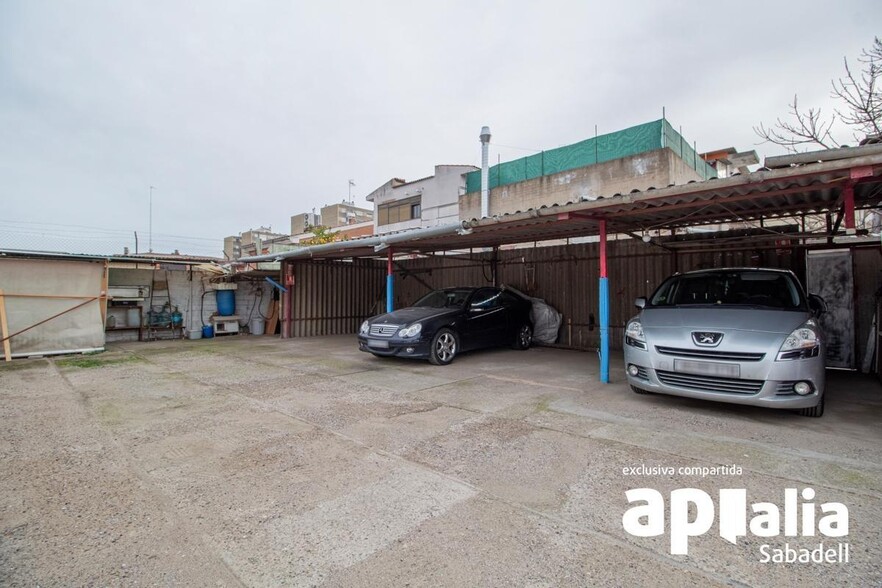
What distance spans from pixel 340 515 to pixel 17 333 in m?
9.94

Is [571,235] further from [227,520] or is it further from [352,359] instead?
[227,520]

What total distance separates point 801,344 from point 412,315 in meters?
5.44

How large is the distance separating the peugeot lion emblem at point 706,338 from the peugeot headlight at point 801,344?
489 millimetres

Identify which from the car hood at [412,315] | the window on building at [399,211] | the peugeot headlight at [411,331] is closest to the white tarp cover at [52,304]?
the car hood at [412,315]

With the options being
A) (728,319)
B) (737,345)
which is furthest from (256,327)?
(737,345)

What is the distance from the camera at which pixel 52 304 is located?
9.06m

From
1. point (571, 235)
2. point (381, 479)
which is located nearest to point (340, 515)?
point (381, 479)

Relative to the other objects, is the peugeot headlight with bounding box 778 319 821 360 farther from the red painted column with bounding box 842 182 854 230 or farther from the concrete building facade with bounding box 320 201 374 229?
the concrete building facade with bounding box 320 201 374 229

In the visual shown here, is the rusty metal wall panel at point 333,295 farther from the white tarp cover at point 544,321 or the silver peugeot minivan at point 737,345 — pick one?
the silver peugeot minivan at point 737,345

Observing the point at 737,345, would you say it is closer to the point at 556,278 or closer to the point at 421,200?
the point at 556,278

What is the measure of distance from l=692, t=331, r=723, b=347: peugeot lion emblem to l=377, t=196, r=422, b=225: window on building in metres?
21.5

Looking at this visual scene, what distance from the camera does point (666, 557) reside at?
2.14 meters

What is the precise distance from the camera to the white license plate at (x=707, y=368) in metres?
4.11

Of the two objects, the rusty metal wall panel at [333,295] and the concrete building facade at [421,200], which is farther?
the concrete building facade at [421,200]
